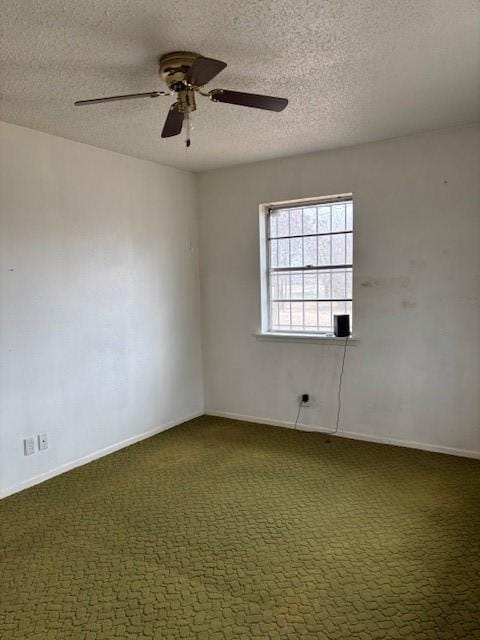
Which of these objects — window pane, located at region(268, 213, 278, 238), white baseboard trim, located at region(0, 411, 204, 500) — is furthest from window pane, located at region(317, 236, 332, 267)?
white baseboard trim, located at region(0, 411, 204, 500)

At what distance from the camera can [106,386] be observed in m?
4.02

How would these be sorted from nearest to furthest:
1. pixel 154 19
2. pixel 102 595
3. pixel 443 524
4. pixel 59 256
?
pixel 154 19 < pixel 102 595 < pixel 443 524 < pixel 59 256

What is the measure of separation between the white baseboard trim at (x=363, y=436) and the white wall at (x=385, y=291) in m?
0.02

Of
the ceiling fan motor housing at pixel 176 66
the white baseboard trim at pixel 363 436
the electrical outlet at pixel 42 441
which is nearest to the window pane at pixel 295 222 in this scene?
the white baseboard trim at pixel 363 436

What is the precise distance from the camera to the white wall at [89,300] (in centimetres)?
332

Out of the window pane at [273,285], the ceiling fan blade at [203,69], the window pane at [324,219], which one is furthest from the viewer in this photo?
the window pane at [273,285]

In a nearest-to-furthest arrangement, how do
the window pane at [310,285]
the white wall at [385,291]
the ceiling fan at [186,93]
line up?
the ceiling fan at [186,93] < the white wall at [385,291] < the window pane at [310,285]

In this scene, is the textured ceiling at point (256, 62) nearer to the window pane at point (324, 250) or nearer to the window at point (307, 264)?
the window at point (307, 264)

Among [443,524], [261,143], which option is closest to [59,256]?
[261,143]

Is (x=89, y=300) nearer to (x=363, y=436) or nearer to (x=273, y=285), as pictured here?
(x=273, y=285)

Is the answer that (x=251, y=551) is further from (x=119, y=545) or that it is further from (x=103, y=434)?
(x=103, y=434)

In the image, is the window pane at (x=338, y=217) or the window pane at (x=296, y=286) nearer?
the window pane at (x=338, y=217)

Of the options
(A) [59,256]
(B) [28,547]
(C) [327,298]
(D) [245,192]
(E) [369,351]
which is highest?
(D) [245,192]

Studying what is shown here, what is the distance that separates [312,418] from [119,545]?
2309 millimetres
